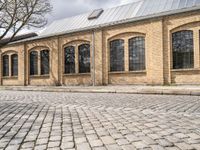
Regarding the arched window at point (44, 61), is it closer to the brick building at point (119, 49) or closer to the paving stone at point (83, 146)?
the brick building at point (119, 49)

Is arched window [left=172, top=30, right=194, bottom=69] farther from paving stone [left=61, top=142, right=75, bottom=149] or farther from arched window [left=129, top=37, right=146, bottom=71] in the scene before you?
paving stone [left=61, top=142, right=75, bottom=149]

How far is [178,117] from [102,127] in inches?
84.0

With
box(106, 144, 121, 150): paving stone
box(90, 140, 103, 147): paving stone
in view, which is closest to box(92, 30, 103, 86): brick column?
box(90, 140, 103, 147): paving stone

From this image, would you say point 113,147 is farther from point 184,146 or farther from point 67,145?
point 184,146

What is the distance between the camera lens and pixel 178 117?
6.80 m

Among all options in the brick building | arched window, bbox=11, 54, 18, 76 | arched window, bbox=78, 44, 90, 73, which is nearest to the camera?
the brick building

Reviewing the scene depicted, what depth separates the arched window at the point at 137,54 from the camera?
880 inches

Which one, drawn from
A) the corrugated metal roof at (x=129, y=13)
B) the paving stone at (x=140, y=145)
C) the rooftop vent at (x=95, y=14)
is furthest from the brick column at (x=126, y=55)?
the paving stone at (x=140, y=145)

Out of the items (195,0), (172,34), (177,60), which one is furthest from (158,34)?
(195,0)

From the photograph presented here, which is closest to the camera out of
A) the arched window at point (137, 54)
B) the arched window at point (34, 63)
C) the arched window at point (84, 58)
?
the arched window at point (137, 54)

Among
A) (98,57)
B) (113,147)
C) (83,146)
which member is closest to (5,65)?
(98,57)

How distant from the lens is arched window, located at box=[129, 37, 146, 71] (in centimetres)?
2236

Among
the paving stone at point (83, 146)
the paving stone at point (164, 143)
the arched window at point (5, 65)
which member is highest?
the arched window at point (5, 65)

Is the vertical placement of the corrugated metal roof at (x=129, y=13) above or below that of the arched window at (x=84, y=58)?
above
